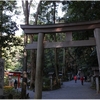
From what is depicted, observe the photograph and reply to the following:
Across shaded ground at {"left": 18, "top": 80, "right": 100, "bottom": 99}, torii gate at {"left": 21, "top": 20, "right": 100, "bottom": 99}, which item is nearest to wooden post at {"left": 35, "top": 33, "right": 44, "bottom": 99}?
torii gate at {"left": 21, "top": 20, "right": 100, "bottom": 99}

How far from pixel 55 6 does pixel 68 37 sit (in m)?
18.3

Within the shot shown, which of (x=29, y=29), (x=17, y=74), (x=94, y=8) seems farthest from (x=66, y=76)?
(x=29, y=29)

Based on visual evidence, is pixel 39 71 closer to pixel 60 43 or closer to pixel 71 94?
pixel 60 43

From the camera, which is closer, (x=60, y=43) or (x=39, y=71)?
(x=39, y=71)

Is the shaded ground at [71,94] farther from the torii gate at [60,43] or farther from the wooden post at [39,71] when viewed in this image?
the torii gate at [60,43]

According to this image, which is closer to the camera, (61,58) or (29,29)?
(29,29)

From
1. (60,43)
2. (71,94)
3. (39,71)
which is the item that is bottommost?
(71,94)

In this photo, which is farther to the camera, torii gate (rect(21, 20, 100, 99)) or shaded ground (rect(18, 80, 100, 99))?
shaded ground (rect(18, 80, 100, 99))

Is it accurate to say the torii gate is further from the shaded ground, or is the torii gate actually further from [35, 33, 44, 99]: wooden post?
the shaded ground

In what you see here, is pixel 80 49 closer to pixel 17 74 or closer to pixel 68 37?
pixel 17 74

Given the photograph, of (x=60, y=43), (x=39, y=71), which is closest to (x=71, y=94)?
(x=39, y=71)

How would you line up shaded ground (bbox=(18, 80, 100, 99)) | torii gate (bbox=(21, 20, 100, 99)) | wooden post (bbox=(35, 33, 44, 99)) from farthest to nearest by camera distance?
shaded ground (bbox=(18, 80, 100, 99)), wooden post (bbox=(35, 33, 44, 99)), torii gate (bbox=(21, 20, 100, 99))

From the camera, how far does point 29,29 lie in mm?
10742

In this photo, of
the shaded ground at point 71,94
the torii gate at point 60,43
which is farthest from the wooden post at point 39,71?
the shaded ground at point 71,94
